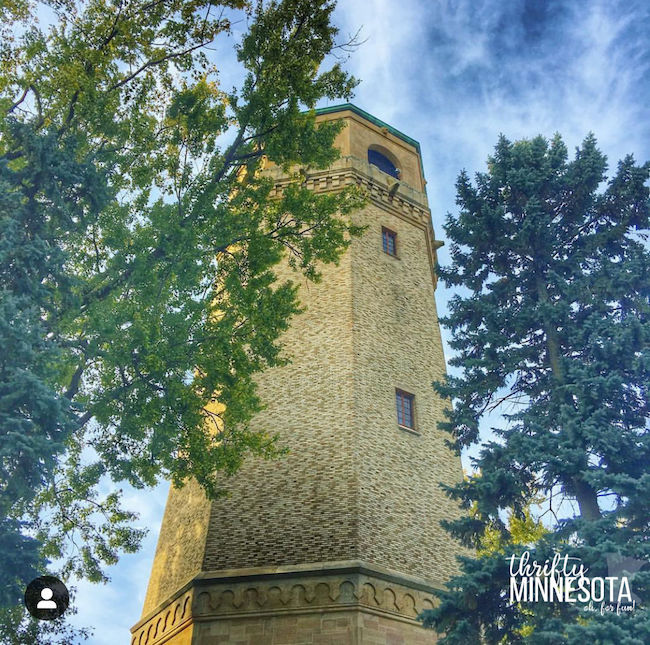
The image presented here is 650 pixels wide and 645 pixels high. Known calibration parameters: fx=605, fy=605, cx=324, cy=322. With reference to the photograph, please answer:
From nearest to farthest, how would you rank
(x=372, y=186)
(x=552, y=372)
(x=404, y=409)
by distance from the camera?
1. (x=552, y=372)
2. (x=404, y=409)
3. (x=372, y=186)

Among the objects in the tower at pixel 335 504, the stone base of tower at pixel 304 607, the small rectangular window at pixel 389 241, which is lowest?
the stone base of tower at pixel 304 607

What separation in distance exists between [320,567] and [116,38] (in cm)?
1050

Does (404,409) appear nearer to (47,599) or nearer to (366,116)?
(47,599)

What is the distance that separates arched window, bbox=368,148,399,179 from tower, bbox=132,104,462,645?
16.4 ft

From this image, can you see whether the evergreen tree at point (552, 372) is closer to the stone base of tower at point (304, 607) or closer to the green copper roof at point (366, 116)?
the stone base of tower at point (304, 607)

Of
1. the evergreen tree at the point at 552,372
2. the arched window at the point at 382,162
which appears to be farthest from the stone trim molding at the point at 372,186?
the evergreen tree at the point at 552,372

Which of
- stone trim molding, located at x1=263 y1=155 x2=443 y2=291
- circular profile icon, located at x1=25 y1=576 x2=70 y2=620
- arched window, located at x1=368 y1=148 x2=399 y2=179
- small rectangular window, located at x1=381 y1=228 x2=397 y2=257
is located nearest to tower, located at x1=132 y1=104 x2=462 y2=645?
small rectangular window, located at x1=381 y1=228 x2=397 y2=257

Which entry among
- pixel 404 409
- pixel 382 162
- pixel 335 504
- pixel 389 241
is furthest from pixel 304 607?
pixel 382 162

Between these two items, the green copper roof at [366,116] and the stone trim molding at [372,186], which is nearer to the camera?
the stone trim molding at [372,186]

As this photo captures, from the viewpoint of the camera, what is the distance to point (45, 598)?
7711 mm

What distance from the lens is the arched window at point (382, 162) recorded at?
71.8 ft

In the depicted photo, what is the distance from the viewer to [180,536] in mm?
13281

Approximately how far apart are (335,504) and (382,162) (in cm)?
1405

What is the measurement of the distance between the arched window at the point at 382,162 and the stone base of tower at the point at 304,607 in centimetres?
1472
